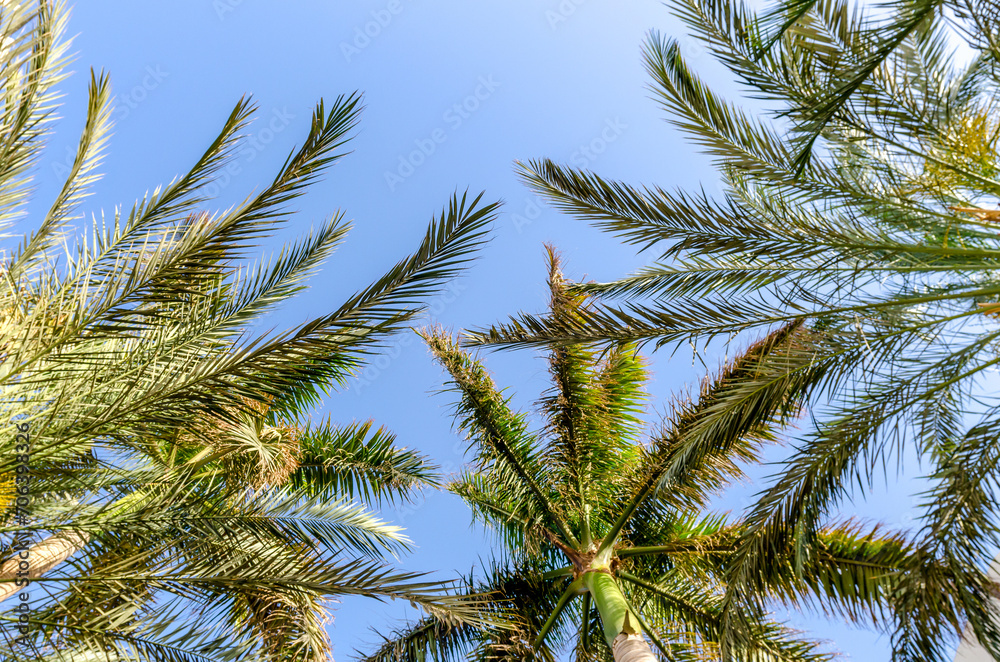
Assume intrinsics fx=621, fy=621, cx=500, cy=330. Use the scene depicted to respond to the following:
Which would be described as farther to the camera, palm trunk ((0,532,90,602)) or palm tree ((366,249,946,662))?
palm tree ((366,249,946,662))

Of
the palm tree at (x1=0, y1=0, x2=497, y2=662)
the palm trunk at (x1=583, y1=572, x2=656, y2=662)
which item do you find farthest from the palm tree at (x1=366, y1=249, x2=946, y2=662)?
the palm tree at (x1=0, y1=0, x2=497, y2=662)

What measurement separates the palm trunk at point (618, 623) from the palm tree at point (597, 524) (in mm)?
21

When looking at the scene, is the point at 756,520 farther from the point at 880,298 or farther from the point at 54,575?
the point at 54,575

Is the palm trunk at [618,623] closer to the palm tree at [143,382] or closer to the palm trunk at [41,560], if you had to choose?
the palm tree at [143,382]

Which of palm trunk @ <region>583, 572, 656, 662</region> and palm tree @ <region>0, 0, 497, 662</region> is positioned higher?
palm tree @ <region>0, 0, 497, 662</region>

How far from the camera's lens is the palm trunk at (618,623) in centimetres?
600

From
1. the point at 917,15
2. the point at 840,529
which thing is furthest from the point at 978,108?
the point at 840,529

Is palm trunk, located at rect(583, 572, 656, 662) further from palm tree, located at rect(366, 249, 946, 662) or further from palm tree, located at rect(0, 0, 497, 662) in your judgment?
palm tree, located at rect(0, 0, 497, 662)

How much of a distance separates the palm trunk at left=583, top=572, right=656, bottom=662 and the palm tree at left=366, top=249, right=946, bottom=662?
2cm

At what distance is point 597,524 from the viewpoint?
835cm

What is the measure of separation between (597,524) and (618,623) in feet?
6.64

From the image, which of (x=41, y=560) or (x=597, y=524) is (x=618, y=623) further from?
(x=41, y=560)

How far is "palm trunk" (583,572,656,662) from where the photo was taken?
6.00 metres

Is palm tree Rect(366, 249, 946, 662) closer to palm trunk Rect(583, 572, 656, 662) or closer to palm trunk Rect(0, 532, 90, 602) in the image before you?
palm trunk Rect(583, 572, 656, 662)
